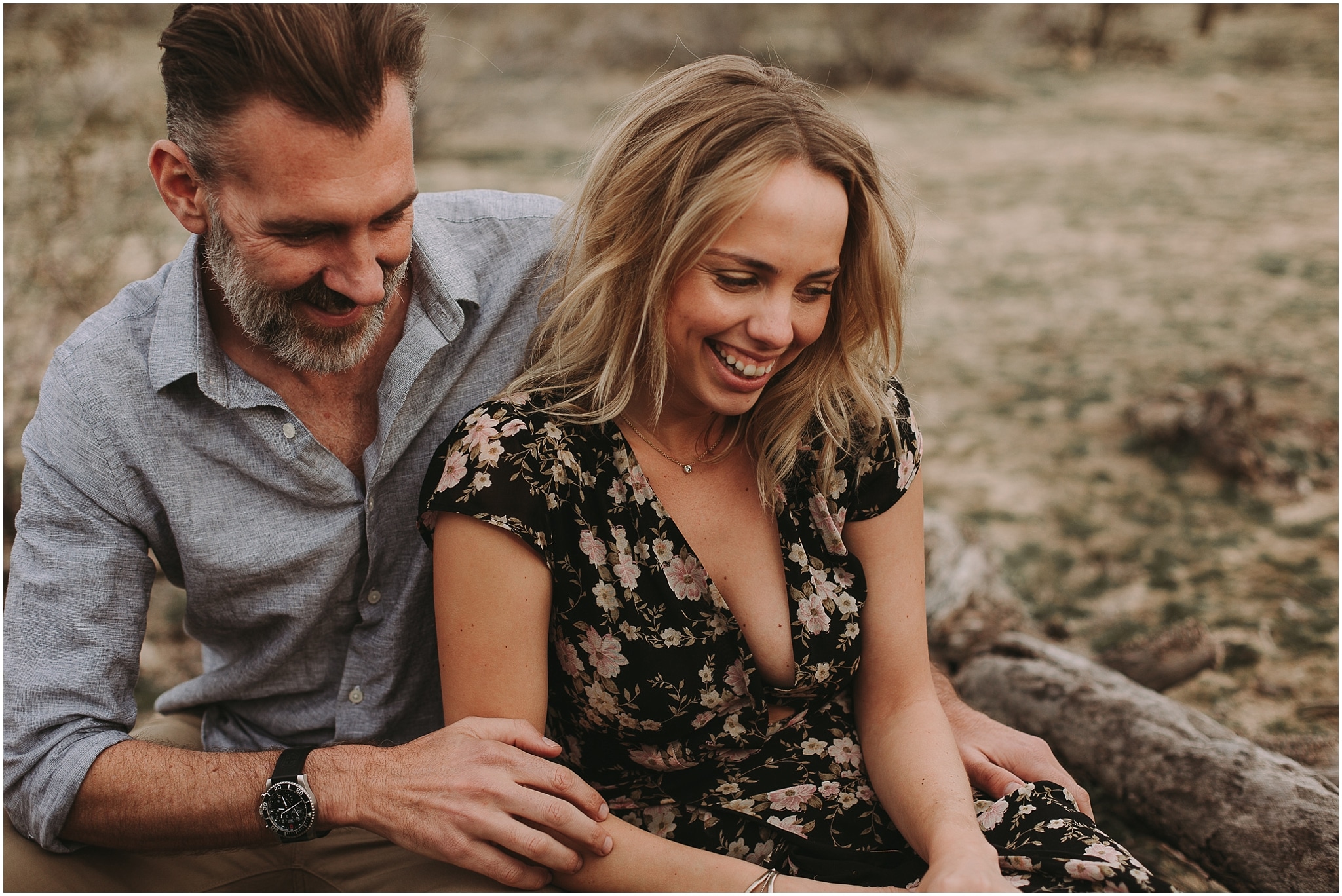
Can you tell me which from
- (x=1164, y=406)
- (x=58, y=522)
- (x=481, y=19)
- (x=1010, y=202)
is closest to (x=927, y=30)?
(x=1010, y=202)

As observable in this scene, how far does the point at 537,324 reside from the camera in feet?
7.74

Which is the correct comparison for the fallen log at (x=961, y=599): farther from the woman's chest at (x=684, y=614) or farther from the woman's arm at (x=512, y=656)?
the woman's arm at (x=512, y=656)

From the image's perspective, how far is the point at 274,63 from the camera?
186 centimetres

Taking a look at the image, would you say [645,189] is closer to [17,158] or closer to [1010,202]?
[17,158]

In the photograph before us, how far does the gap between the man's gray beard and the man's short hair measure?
0.18 metres

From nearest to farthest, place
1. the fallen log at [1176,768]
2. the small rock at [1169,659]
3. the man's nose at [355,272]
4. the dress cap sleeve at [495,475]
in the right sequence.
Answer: the dress cap sleeve at [495,475] → the man's nose at [355,272] → the fallen log at [1176,768] → the small rock at [1169,659]

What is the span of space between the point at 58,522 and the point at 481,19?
10.6 metres

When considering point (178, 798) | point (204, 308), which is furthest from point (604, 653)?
point (204, 308)

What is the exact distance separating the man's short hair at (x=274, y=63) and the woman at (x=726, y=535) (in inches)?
18.1

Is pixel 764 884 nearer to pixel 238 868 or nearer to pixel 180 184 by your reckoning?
pixel 238 868

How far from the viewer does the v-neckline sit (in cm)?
205

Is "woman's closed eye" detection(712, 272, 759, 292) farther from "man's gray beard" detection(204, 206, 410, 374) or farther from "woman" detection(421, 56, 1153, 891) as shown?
"man's gray beard" detection(204, 206, 410, 374)

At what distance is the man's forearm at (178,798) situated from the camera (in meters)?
1.99

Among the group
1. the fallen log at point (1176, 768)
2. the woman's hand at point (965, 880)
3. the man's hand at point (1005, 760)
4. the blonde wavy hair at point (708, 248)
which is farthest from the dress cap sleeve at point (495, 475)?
the fallen log at point (1176, 768)
